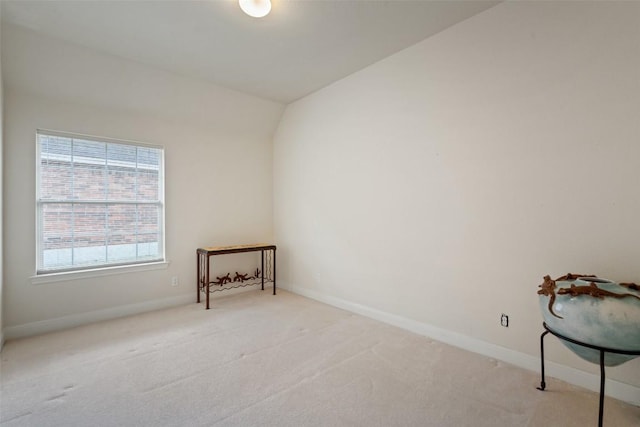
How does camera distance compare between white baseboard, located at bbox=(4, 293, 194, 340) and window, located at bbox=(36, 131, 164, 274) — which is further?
window, located at bbox=(36, 131, 164, 274)

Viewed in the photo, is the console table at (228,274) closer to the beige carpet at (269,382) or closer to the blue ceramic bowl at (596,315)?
the beige carpet at (269,382)

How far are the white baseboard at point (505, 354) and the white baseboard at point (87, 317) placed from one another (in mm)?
2188

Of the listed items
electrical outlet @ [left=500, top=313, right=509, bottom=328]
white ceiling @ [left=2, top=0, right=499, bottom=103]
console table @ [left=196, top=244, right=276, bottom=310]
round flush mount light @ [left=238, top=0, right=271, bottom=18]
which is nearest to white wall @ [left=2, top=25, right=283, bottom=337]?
console table @ [left=196, top=244, right=276, bottom=310]

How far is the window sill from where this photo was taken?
3.02 meters

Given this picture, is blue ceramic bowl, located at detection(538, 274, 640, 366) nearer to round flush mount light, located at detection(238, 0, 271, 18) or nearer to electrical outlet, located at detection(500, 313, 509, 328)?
electrical outlet, located at detection(500, 313, 509, 328)

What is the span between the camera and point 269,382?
2154 mm

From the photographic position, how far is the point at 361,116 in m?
3.49

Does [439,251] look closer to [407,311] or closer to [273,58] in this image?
[407,311]

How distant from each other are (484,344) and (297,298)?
237 cm

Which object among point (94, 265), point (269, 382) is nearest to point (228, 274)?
point (94, 265)

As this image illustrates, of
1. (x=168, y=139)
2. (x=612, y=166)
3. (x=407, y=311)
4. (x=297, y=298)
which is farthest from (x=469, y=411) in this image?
(x=168, y=139)

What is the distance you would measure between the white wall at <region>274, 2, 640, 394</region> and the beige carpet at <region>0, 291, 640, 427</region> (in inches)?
16.0

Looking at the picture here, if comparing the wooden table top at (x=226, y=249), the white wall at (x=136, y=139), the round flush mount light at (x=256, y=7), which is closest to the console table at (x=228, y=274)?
the wooden table top at (x=226, y=249)

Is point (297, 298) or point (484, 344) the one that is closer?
point (484, 344)
